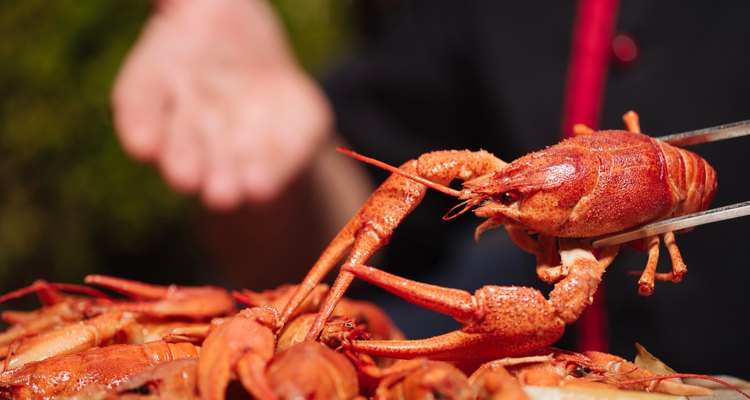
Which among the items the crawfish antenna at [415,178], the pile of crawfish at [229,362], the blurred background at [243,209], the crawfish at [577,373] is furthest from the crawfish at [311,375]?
the blurred background at [243,209]

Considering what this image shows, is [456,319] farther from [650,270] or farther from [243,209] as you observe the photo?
[243,209]

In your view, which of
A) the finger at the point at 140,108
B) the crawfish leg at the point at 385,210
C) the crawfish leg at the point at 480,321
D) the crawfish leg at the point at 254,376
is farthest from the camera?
the finger at the point at 140,108

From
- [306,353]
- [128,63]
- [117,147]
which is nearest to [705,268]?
[306,353]

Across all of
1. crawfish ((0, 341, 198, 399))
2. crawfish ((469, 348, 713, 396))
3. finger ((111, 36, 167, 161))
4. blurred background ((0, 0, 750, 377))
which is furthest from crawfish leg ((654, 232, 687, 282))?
finger ((111, 36, 167, 161))

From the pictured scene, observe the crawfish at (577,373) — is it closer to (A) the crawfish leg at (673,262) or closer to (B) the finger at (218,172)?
(A) the crawfish leg at (673,262)

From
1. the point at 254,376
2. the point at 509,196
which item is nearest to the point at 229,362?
the point at 254,376

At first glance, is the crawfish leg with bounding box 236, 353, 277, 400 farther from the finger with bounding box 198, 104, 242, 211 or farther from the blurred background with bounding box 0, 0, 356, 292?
the blurred background with bounding box 0, 0, 356, 292

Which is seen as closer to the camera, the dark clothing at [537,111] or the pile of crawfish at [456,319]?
the pile of crawfish at [456,319]
